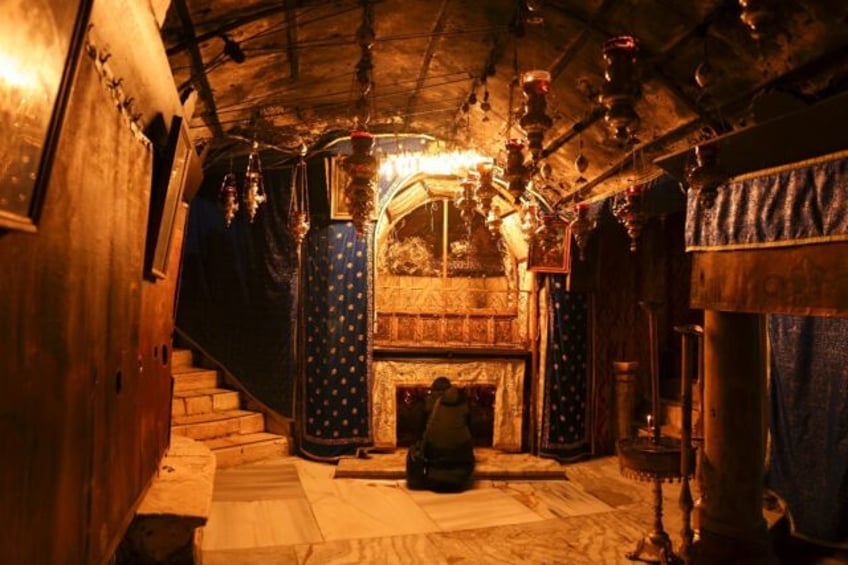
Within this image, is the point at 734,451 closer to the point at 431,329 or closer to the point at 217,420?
the point at 431,329

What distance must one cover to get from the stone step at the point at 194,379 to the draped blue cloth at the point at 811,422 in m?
7.56

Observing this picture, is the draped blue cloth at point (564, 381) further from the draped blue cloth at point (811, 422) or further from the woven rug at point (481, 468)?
the draped blue cloth at point (811, 422)

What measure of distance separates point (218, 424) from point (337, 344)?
202 cm

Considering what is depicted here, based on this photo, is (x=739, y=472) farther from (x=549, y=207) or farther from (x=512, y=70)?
(x=549, y=207)

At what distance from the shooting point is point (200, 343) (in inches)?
373

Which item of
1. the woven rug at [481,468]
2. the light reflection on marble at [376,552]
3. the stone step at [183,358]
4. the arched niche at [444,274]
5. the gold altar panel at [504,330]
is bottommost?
the light reflection on marble at [376,552]

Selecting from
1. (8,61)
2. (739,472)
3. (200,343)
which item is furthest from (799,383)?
(200,343)

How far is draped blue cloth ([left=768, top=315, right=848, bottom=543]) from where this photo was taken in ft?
18.1

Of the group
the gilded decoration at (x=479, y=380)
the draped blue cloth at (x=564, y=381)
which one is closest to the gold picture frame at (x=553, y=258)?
the draped blue cloth at (x=564, y=381)

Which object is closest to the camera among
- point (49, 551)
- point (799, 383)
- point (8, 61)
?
point (8, 61)

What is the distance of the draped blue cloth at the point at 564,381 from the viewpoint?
9406mm

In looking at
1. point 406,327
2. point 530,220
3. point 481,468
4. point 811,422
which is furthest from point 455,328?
point 811,422

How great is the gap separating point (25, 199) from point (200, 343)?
8.45m

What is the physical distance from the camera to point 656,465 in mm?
5059
